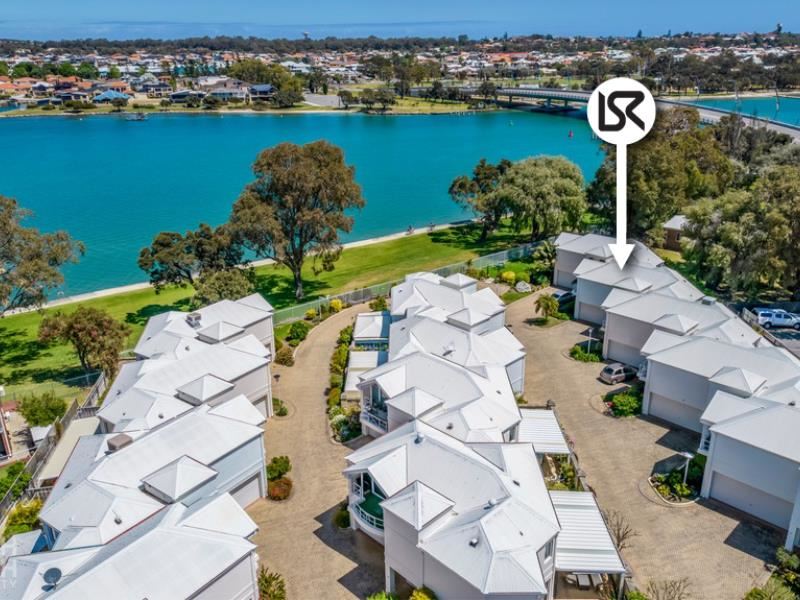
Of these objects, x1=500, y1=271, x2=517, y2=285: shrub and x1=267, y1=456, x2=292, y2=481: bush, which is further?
x1=500, y1=271, x2=517, y2=285: shrub

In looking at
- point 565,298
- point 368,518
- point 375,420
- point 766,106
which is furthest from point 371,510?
point 766,106

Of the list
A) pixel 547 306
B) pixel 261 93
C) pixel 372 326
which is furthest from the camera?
pixel 261 93

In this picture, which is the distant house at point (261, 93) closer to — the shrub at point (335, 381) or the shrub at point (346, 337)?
the shrub at point (346, 337)

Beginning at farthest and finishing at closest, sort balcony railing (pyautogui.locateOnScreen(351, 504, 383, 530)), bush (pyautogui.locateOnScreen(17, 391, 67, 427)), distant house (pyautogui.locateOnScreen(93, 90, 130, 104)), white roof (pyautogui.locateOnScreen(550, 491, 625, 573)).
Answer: distant house (pyautogui.locateOnScreen(93, 90, 130, 104)), bush (pyautogui.locateOnScreen(17, 391, 67, 427)), balcony railing (pyautogui.locateOnScreen(351, 504, 383, 530)), white roof (pyautogui.locateOnScreen(550, 491, 625, 573))

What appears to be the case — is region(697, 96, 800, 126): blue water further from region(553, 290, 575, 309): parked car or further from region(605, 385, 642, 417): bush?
region(605, 385, 642, 417): bush

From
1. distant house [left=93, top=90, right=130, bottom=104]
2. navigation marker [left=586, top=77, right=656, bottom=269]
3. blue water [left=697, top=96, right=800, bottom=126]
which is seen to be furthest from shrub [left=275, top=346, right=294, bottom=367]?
distant house [left=93, top=90, right=130, bottom=104]

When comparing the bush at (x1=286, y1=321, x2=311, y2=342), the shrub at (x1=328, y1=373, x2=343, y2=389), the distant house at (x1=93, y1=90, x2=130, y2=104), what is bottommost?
the shrub at (x1=328, y1=373, x2=343, y2=389)

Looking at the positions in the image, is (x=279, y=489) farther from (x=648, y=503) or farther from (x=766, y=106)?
(x=766, y=106)

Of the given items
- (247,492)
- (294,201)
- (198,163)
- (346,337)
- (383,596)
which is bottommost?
(247,492)
